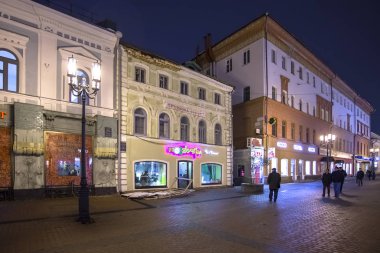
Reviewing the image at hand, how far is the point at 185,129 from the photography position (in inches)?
973

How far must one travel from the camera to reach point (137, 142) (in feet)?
68.2

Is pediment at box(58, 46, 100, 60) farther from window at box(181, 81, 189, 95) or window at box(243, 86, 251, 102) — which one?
window at box(243, 86, 251, 102)

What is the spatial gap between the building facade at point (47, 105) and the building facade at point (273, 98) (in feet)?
51.6

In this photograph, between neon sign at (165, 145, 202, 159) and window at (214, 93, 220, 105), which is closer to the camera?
neon sign at (165, 145, 202, 159)

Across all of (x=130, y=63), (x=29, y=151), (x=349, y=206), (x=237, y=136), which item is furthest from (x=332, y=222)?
(x=237, y=136)

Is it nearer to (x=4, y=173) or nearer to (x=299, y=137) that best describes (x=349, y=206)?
(x=4, y=173)

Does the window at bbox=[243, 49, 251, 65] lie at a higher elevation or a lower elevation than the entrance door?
higher

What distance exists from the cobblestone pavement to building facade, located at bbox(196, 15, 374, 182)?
670 inches

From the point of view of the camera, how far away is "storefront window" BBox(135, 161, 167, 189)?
21.0 m

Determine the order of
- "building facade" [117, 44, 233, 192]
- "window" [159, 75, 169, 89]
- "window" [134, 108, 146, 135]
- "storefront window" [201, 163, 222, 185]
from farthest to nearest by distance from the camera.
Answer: "storefront window" [201, 163, 222, 185], "window" [159, 75, 169, 89], "window" [134, 108, 146, 135], "building facade" [117, 44, 233, 192]

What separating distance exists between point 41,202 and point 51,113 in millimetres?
4269

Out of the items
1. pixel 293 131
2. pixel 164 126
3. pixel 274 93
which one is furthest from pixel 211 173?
pixel 293 131

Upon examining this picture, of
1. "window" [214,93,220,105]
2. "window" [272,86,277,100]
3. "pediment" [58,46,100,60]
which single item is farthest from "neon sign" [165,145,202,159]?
"window" [272,86,277,100]

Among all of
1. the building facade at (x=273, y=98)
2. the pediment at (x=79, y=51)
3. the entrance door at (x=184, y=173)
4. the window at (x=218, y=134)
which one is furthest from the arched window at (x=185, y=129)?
the pediment at (x=79, y=51)
